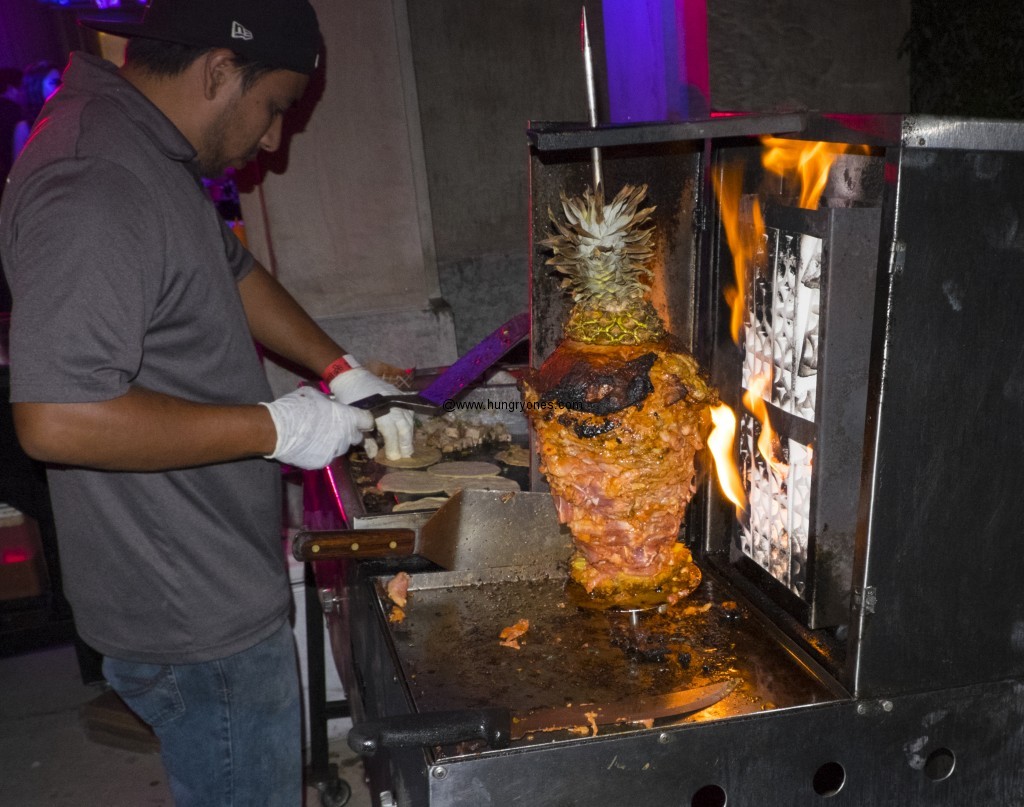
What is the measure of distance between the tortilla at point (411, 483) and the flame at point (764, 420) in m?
1.23

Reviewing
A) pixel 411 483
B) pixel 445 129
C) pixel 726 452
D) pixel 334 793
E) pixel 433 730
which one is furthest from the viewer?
pixel 445 129

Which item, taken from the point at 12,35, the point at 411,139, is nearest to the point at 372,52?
the point at 411,139

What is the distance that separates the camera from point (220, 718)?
7.82 feet

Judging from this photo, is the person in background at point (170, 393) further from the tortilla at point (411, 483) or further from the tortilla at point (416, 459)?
the tortilla at point (416, 459)

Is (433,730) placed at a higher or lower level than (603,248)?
lower

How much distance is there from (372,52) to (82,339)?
11.4 feet

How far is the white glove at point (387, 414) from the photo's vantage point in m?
3.21

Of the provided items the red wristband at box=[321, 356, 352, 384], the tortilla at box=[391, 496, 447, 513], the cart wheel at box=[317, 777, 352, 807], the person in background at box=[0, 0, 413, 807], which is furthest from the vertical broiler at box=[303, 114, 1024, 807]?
the cart wheel at box=[317, 777, 352, 807]

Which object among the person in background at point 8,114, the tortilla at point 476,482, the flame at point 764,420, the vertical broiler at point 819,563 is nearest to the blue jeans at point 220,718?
the vertical broiler at point 819,563

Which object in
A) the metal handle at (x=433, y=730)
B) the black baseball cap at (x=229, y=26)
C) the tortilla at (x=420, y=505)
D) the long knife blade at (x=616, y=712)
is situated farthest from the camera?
the tortilla at (x=420, y=505)

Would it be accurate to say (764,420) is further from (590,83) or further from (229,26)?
(229,26)

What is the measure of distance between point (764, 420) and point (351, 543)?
105 centimetres

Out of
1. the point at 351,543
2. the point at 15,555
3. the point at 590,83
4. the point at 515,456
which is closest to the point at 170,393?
the point at 351,543

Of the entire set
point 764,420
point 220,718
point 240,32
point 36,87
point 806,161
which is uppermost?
point 36,87
